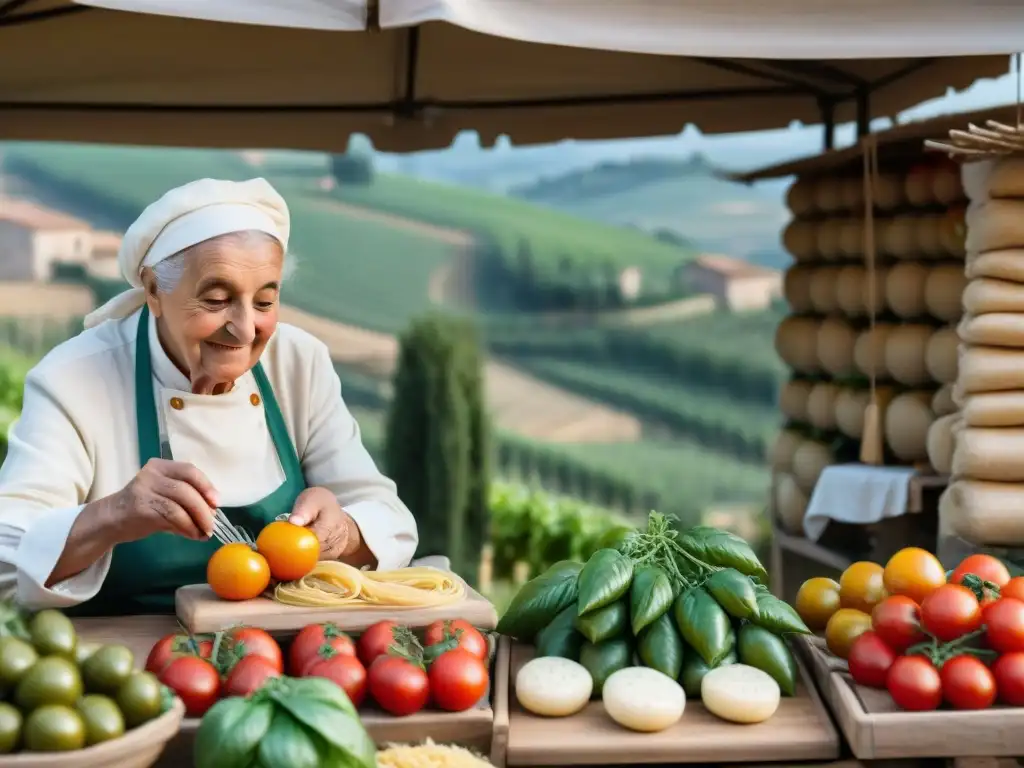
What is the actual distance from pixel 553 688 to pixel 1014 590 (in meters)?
0.93

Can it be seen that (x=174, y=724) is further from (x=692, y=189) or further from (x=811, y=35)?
(x=692, y=189)

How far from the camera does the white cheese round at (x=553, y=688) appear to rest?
229 cm

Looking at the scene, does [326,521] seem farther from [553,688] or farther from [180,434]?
[553,688]

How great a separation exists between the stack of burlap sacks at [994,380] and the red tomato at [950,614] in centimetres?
146

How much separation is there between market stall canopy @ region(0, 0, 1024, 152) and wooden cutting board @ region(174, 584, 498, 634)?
230 centimetres

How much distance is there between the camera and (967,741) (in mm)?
2176

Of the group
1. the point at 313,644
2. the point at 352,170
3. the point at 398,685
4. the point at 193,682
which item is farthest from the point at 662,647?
the point at 352,170

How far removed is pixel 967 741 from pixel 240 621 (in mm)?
1337

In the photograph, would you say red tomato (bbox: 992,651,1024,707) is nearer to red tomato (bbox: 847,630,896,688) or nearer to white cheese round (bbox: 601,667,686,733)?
red tomato (bbox: 847,630,896,688)

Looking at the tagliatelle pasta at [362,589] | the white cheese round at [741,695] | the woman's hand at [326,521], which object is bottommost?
the white cheese round at [741,695]

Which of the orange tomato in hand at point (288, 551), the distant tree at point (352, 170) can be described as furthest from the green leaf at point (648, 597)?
the distant tree at point (352, 170)

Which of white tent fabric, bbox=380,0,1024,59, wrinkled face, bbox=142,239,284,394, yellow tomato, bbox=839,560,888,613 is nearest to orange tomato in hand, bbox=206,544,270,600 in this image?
wrinkled face, bbox=142,239,284,394

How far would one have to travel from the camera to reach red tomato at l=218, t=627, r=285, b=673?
7.34 feet

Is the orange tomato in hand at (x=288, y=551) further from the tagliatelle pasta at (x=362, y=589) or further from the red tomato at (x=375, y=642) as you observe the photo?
the red tomato at (x=375, y=642)
